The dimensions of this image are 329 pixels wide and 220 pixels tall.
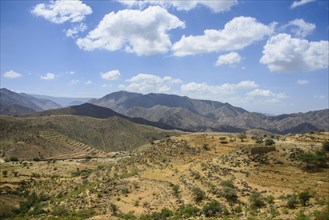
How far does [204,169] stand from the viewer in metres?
39.6

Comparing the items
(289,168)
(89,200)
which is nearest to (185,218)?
(89,200)

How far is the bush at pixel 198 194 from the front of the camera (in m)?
30.9

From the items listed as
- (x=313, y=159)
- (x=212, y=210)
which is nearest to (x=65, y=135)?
(x=313, y=159)

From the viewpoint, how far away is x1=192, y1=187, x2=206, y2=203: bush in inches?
1218

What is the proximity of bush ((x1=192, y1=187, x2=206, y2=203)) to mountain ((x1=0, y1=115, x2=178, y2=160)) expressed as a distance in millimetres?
88813

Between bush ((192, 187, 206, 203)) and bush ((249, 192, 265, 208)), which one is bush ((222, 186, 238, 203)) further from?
bush ((192, 187, 206, 203))

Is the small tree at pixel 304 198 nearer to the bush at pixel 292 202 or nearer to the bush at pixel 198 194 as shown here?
the bush at pixel 292 202

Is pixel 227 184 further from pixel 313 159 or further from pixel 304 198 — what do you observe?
pixel 313 159

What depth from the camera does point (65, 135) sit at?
145 metres

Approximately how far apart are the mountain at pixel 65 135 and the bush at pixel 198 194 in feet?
291

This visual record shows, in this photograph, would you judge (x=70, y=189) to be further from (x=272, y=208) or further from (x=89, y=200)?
(x=272, y=208)

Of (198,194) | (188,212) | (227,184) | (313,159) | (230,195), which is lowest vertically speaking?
(188,212)

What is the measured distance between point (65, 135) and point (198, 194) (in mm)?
122142

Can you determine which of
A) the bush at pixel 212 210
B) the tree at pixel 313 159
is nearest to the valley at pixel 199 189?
the bush at pixel 212 210
